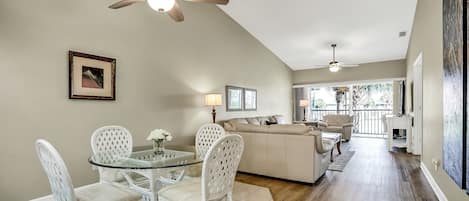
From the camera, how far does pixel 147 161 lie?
2256 mm

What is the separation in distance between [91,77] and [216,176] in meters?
2.31

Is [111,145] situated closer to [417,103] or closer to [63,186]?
→ [63,186]

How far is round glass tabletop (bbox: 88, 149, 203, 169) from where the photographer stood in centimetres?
209

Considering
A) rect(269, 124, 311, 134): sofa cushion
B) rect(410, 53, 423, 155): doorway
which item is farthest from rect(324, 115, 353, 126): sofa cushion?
rect(269, 124, 311, 134): sofa cushion

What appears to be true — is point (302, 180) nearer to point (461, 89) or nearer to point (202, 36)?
point (461, 89)

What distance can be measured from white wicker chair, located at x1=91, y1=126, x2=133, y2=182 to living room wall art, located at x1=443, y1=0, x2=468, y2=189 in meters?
3.02

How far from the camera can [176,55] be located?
4477 millimetres

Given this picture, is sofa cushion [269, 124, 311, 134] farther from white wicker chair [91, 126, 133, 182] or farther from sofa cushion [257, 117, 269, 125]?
sofa cushion [257, 117, 269, 125]

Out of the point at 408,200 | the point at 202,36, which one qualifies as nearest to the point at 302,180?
the point at 408,200

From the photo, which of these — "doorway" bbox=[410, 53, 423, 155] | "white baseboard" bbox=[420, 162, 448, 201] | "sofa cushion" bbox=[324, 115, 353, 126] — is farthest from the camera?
"sofa cushion" bbox=[324, 115, 353, 126]

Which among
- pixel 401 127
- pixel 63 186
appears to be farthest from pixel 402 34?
pixel 63 186

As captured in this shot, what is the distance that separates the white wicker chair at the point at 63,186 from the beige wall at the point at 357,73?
7837 millimetres

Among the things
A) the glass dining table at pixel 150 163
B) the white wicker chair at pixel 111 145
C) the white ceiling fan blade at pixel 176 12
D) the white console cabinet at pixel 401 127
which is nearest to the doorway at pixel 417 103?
the white console cabinet at pixel 401 127

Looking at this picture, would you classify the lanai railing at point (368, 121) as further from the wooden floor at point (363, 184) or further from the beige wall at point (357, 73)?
the wooden floor at point (363, 184)
